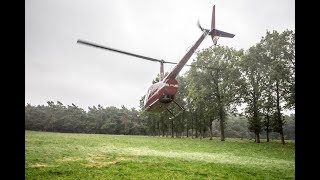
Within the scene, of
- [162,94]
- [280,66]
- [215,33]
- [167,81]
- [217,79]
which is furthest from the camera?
[217,79]

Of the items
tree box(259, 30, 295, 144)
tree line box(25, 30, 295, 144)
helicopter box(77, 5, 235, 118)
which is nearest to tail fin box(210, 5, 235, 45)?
helicopter box(77, 5, 235, 118)

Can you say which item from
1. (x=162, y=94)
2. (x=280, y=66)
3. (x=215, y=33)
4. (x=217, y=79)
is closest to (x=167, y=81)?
(x=162, y=94)

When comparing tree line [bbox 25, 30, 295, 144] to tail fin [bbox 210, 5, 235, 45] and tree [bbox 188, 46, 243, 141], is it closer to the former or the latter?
Answer: tree [bbox 188, 46, 243, 141]

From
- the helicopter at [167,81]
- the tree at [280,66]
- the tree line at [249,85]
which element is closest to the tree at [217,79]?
the tree line at [249,85]

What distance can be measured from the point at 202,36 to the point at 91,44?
4.08 metres

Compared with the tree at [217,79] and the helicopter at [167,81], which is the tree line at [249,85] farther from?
the helicopter at [167,81]

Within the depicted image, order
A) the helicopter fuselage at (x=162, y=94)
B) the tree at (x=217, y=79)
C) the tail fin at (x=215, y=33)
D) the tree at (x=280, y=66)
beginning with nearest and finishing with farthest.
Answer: the tail fin at (x=215, y=33)
the helicopter fuselage at (x=162, y=94)
the tree at (x=280, y=66)
the tree at (x=217, y=79)

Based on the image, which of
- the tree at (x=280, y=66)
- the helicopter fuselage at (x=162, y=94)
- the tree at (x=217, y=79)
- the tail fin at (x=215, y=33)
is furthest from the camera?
the tree at (x=217, y=79)

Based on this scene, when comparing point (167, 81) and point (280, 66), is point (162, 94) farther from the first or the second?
point (280, 66)

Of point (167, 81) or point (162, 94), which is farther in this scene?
point (162, 94)

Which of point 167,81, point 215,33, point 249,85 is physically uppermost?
point 215,33

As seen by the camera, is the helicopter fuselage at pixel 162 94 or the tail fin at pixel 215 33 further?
the helicopter fuselage at pixel 162 94
